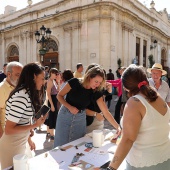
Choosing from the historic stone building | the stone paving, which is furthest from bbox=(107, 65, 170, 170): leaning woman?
the historic stone building

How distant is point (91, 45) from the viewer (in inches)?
602

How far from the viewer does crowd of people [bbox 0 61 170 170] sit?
163 cm

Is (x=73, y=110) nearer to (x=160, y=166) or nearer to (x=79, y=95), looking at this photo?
(x=79, y=95)

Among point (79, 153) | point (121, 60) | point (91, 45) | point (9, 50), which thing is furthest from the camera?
point (9, 50)

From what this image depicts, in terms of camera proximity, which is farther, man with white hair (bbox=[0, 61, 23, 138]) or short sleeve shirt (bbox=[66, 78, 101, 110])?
short sleeve shirt (bbox=[66, 78, 101, 110])

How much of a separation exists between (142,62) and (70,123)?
1854 cm

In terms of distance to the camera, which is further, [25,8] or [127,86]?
[25,8]

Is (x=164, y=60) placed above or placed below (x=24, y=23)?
below

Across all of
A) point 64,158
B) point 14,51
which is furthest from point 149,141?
point 14,51

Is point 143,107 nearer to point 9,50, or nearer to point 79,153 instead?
point 79,153

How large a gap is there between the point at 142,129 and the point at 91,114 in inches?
64.0

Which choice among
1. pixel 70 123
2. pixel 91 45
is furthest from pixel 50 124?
pixel 91 45

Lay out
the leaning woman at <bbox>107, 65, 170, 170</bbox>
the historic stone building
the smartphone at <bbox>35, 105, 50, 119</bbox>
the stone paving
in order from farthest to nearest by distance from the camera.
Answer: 1. the historic stone building
2. the stone paving
3. the smartphone at <bbox>35, 105, 50, 119</bbox>
4. the leaning woman at <bbox>107, 65, 170, 170</bbox>

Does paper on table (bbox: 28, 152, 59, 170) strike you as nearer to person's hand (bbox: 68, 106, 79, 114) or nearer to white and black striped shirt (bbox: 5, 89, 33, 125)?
white and black striped shirt (bbox: 5, 89, 33, 125)
